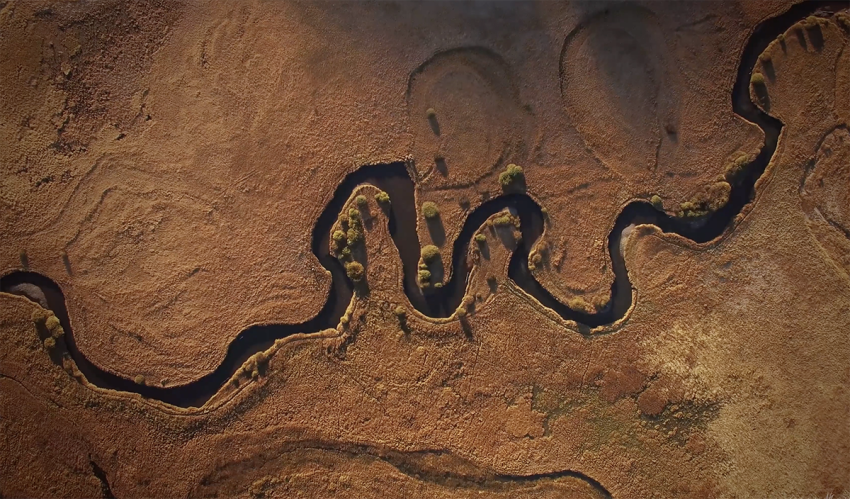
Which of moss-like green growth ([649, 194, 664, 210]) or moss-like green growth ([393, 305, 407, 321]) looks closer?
moss-like green growth ([393, 305, 407, 321])

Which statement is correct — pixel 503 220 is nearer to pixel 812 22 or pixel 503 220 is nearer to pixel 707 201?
pixel 707 201

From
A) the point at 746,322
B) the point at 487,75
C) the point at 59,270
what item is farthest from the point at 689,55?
the point at 59,270

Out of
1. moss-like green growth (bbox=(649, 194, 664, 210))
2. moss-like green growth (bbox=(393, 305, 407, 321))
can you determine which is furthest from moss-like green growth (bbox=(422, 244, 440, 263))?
moss-like green growth (bbox=(649, 194, 664, 210))

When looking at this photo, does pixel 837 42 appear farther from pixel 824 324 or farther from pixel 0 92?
pixel 0 92

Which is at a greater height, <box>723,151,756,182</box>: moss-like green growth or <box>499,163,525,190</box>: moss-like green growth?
<box>723,151,756,182</box>: moss-like green growth

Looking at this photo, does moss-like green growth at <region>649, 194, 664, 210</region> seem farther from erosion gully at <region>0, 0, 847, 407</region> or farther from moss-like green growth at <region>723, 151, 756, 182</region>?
moss-like green growth at <region>723, 151, 756, 182</region>
